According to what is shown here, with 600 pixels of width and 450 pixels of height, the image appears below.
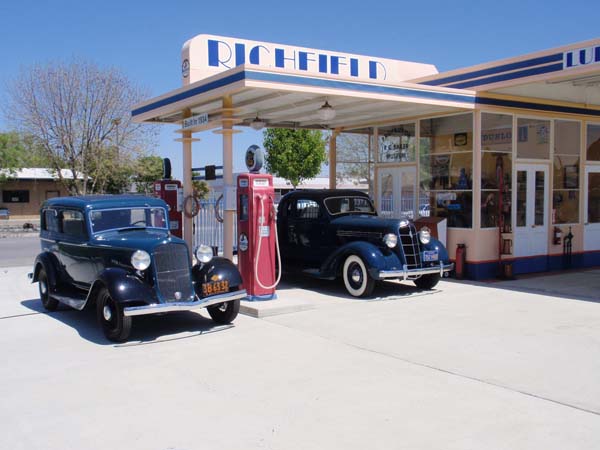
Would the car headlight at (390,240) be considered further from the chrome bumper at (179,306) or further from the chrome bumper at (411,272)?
the chrome bumper at (179,306)

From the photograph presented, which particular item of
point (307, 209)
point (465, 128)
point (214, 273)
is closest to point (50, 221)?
point (214, 273)

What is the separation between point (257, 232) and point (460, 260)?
4677mm

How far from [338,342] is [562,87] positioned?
24.4 feet

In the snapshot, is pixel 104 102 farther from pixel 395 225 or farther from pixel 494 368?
pixel 494 368

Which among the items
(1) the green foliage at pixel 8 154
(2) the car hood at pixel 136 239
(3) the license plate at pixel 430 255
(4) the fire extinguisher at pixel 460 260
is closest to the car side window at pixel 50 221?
(2) the car hood at pixel 136 239

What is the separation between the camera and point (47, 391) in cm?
527

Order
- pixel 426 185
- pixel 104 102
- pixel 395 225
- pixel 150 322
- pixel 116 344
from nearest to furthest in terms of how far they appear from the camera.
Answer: pixel 116 344
pixel 150 322
pixel 395 225
pixel 426 185
pixel 104 102

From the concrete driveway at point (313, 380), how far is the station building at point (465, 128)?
3.12m

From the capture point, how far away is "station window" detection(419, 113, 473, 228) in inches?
463

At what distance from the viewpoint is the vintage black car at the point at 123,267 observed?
6.84 metres

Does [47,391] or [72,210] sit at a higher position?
[72,210]

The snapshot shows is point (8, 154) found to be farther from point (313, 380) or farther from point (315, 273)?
point (313, 380)

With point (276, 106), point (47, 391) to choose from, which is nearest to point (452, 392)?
point (47, 391)

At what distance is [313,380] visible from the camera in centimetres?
554
